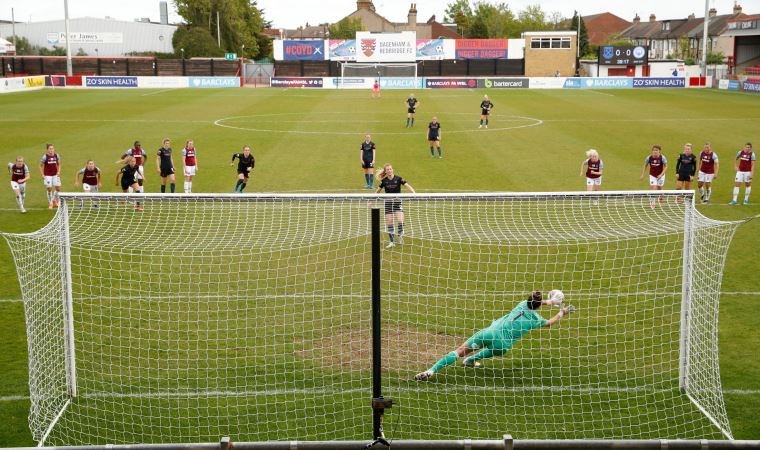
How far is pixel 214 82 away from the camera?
81500 millimetres

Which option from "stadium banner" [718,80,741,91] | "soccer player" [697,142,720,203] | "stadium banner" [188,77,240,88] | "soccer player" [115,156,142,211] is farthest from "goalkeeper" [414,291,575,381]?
"stadium banner" [188,77,240,88]

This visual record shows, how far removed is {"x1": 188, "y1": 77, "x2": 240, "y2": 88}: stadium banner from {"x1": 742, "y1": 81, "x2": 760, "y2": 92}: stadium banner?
4593cm

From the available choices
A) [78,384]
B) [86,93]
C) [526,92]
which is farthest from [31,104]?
[78,384]

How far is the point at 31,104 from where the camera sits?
55.8 meters

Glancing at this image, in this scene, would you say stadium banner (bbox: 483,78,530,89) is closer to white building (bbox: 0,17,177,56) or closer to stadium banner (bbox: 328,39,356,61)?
stadium banner (bbox: 328,39,356,61)

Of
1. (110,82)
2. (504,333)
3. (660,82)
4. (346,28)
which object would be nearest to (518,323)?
(504,333)

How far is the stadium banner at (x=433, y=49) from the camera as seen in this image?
93.9 m

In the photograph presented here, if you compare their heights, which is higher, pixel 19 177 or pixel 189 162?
pixel 189 162

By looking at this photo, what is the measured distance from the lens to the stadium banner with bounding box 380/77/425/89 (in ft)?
259

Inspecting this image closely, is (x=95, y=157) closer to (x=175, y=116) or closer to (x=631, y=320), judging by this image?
(x=175, y=116)

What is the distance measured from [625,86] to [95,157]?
5684 centimetres

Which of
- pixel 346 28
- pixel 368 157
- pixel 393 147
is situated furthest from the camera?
pixel 346 28

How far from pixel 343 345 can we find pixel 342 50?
8398 cm

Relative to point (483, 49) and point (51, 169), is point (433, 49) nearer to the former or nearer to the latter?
point (483, 49)
